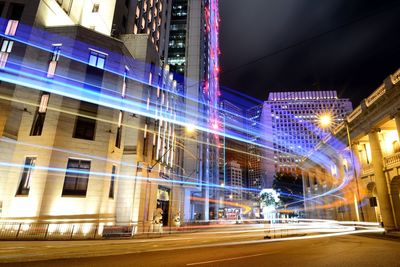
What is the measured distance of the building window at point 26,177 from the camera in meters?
21.0

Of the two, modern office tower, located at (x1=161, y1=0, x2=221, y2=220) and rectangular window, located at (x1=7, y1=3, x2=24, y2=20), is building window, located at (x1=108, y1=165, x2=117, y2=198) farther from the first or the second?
modern office tower, located at (x1=161, y1=0, x2=221, y2=220)

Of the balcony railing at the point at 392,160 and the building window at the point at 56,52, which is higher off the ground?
the building window at the point at 56,52

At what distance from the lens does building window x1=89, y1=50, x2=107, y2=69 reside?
2552 cm

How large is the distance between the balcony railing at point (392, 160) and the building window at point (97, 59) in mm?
30183

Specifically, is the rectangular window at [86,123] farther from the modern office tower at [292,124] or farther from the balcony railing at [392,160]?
the modern office tower at [292,124]

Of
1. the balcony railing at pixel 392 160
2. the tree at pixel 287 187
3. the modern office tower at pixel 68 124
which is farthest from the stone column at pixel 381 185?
the tree at pixel 287 187

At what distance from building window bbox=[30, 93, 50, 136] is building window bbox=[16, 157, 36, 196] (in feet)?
7.75

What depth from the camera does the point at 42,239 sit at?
18.1 m

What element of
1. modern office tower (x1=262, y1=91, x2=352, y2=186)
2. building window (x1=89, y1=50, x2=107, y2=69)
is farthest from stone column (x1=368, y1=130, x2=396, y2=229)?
modern office tower (x1=262, y1=91, x2=352, y2=186)

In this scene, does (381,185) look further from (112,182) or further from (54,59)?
(54,59)

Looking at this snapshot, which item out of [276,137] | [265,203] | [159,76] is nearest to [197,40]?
[159,76]

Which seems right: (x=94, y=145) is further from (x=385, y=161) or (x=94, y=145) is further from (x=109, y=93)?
(x=385, y=161)

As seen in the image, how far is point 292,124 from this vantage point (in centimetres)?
15512

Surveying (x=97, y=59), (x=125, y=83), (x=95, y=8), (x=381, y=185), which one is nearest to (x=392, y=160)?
(x=381, y=185)
